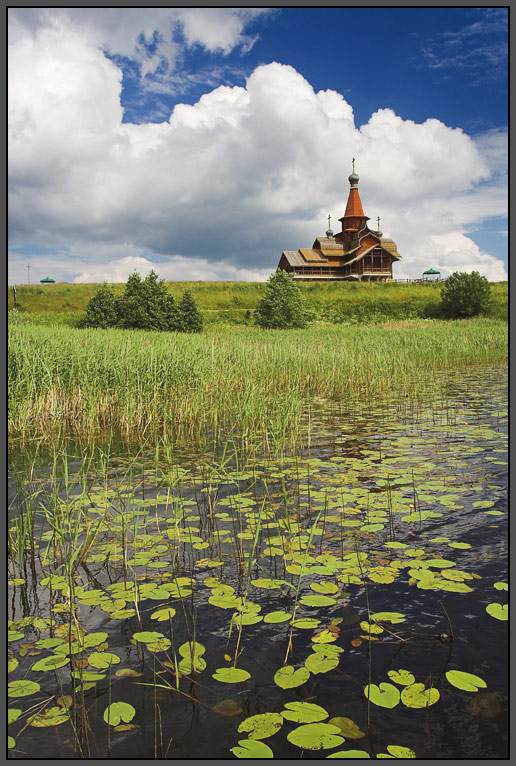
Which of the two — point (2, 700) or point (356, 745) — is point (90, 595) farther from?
point (356, 745)

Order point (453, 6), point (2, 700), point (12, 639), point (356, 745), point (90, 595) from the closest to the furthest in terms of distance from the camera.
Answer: point (2, 700)
point (356, 745)
point (453, 6)
point (12, 639)
point (90, 595)

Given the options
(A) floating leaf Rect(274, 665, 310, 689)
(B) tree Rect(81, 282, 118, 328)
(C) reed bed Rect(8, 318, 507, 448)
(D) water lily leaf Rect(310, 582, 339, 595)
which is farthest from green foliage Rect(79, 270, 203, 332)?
(A) floating leaf Rect(274, 665, 310, 689)

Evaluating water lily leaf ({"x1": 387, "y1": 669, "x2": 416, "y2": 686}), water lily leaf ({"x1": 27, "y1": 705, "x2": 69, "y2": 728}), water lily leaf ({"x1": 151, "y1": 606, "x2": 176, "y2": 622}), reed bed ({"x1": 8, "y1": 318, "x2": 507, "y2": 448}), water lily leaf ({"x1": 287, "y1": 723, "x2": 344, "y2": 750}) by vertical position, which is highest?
reed bed ({"x1": 8, "y1": 318, "x2": 507, "y2": 448})

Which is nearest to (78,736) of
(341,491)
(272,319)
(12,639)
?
(12,639)

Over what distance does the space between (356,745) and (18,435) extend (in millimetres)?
5910

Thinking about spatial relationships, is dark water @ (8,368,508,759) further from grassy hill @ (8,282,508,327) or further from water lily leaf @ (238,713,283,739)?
grassy hill @ (8,282,508,327)

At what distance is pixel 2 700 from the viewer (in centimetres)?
152

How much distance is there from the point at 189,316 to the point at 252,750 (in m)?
27.1

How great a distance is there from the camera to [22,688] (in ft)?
6.43

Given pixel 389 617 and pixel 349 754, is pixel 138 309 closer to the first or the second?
pixel 389 617

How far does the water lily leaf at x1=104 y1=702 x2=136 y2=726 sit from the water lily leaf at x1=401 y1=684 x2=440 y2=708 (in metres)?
1.04

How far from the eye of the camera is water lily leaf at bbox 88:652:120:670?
6.79 feet

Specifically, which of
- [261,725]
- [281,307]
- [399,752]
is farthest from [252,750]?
[281,307]

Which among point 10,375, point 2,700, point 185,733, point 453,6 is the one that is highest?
point 453,6
